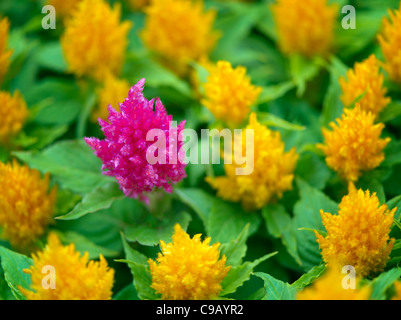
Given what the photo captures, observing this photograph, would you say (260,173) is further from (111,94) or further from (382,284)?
(111,94)

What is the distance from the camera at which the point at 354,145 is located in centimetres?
116

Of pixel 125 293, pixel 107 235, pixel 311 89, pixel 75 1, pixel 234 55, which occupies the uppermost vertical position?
pixel 75 1

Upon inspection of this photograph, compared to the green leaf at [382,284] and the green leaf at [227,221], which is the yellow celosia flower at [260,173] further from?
the green leaf at [382,284]

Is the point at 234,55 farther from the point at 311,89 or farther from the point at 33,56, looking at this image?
the point at 33,56

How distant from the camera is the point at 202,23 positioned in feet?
5.37

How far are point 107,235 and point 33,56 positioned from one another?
0.83 metres

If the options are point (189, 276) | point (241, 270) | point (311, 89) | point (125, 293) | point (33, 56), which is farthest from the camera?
point (33, 56)

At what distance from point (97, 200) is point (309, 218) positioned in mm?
527

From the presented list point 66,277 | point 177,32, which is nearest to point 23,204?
point 66,277

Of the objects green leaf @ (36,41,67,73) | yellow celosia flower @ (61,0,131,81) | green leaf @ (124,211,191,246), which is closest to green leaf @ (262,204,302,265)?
green leaf @ (124,211,191,246)

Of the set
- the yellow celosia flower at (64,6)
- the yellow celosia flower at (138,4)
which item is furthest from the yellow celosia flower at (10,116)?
the yellow celosia flower at (138,4)

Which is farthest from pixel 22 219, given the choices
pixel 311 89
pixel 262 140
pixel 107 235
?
pixel 311 89

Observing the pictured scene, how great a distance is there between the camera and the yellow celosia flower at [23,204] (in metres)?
1.20

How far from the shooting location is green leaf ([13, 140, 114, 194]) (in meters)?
1.30
